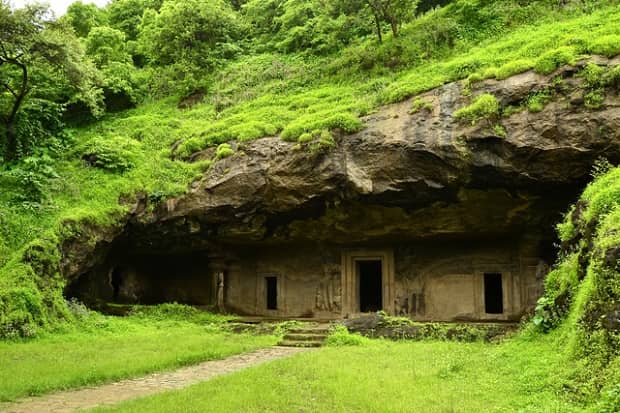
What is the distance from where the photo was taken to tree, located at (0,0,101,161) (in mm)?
17328

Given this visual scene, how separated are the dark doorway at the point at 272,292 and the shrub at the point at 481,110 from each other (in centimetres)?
984

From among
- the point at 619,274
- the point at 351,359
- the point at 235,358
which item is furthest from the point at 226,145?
the point at 619,274

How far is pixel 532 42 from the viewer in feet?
58.4

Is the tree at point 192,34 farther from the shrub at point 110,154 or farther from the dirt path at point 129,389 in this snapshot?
the dirt path at point 129,389

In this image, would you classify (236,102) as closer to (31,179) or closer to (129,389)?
(31,179)

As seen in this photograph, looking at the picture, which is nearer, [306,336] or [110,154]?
[306,336]

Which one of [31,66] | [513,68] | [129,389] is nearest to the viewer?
[129,389]

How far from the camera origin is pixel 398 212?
18500mm

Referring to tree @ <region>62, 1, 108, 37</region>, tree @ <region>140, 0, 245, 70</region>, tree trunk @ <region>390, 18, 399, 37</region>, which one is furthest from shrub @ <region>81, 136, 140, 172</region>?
tree @ <region>62, 1, 108, 37</region>

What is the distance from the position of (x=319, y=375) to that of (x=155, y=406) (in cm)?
295

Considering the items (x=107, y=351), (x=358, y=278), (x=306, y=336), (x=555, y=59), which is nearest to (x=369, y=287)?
(x=358, y=278)

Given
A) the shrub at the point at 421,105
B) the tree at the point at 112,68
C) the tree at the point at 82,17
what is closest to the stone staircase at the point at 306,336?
the shrub at the point at 421,105

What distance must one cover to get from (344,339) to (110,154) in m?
11.7

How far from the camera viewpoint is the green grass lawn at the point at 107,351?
9.46m
